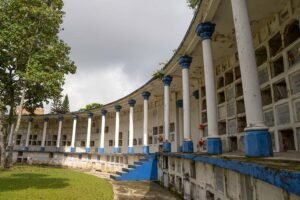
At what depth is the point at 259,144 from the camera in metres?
4.16

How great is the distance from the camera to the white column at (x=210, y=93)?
6474mm

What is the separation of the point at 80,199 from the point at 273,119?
6163mm

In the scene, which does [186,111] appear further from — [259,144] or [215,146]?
[259,144]

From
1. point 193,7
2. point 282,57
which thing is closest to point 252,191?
point 282,57

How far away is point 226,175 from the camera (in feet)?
16.2

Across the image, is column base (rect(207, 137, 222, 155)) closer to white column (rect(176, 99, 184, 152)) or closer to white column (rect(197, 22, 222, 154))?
white column (rect(197, 22, 222, 154))

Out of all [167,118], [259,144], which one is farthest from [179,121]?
[259,144]

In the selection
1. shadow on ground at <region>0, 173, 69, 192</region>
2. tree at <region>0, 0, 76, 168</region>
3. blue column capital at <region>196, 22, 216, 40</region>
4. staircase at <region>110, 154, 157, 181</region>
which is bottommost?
shadow on ground at <region>0, 173, 69, 192</region>

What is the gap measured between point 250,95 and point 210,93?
2416 millimetres

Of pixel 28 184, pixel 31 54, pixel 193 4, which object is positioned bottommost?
pixel 28 184

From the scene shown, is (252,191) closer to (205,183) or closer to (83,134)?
(205,183)

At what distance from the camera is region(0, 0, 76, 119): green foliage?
1708cm

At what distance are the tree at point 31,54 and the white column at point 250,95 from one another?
1548 cm

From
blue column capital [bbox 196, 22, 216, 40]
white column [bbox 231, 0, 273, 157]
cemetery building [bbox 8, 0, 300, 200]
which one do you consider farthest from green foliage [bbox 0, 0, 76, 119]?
white column [bbox 231, 0, 273, 157]
